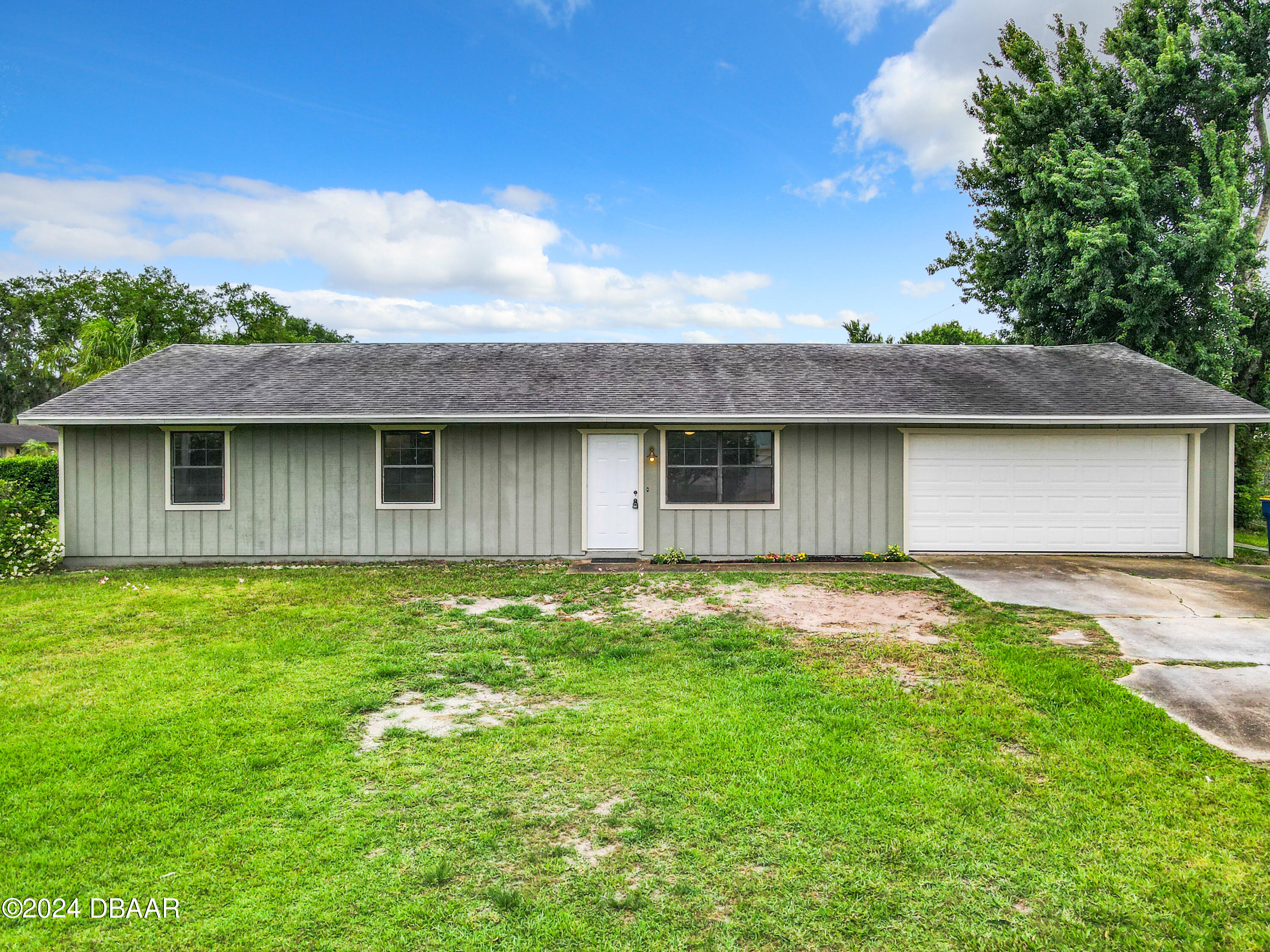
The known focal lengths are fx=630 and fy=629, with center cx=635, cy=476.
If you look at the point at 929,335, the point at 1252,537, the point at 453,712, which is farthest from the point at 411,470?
the point at 929,335

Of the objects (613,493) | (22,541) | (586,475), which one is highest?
(586,475)

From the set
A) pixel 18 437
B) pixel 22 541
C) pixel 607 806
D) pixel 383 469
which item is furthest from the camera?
pixel 18 437

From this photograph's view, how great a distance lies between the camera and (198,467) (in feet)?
33.7

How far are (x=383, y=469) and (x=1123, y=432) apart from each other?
40.1 ft

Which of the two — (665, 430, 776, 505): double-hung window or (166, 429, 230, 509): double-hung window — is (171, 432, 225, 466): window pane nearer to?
(166, 429, 230, 509): double-hung window

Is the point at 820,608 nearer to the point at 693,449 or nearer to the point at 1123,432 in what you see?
the point at 693,449

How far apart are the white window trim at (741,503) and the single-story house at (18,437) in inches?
1514

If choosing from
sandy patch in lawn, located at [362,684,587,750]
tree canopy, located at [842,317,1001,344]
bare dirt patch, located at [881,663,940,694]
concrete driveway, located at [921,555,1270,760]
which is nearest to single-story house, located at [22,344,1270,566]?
concrete driveway, located at [921,555,1270,760]

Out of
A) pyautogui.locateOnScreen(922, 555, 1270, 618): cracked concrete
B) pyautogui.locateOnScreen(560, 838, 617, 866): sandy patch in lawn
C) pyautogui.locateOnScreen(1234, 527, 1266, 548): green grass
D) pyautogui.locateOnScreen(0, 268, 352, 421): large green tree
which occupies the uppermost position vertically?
pyautogui.locateOnScreen(0, 268, 352, 421): large green tree

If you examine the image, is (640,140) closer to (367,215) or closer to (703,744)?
(367,215)

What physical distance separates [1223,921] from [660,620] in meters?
4.80

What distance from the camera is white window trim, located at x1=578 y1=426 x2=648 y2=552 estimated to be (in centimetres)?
1038

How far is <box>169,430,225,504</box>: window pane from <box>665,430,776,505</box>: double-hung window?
289 inches

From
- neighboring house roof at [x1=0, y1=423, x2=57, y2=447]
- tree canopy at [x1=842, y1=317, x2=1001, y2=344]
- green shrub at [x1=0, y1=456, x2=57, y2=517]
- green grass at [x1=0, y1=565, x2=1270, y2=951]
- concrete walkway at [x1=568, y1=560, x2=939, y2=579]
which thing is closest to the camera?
green grass at [x1=0, y1=565, x2=1270, y2=951]
